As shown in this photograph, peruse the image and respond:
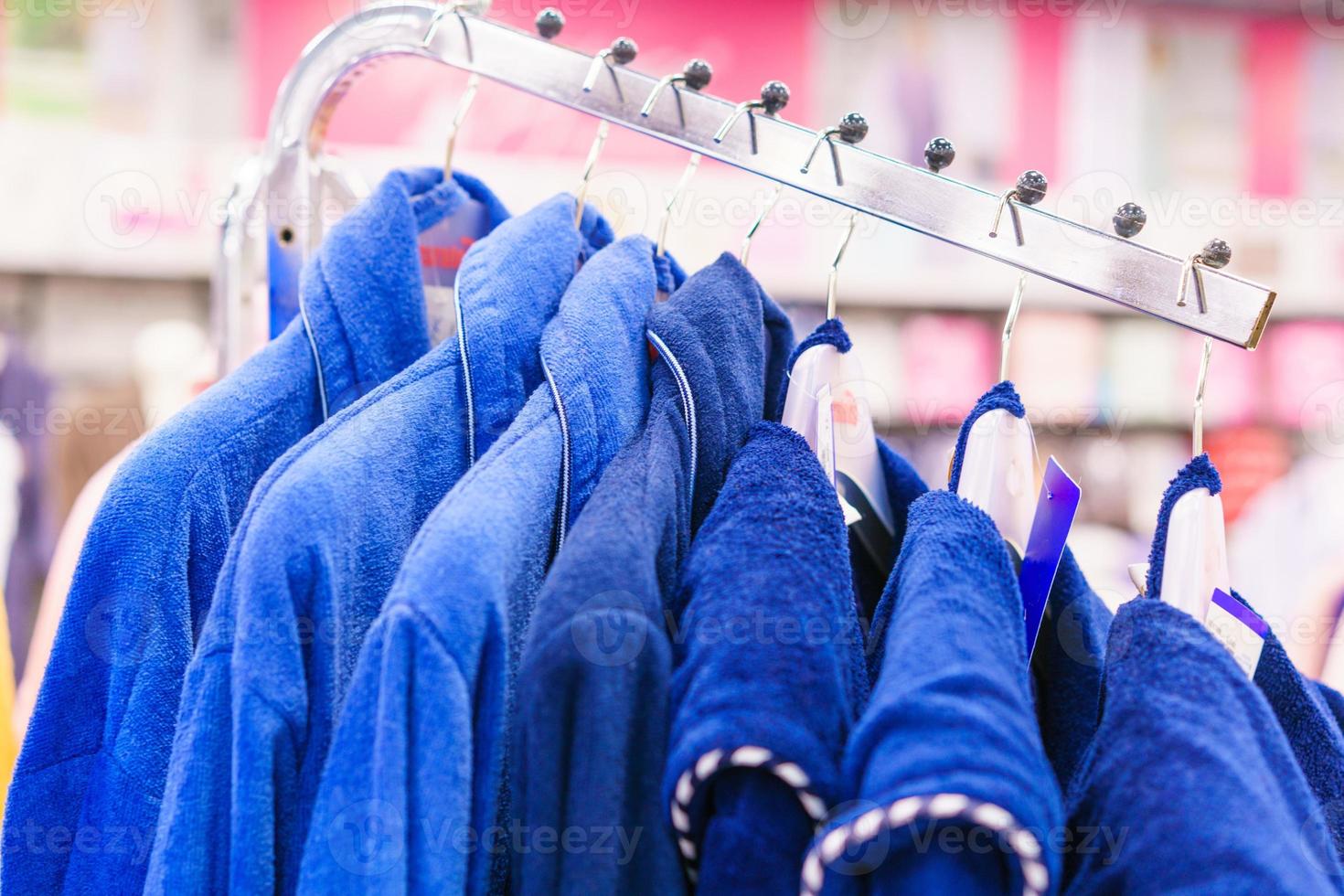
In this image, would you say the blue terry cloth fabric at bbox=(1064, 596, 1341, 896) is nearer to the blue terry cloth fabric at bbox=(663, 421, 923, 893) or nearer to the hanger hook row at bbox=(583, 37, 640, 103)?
the blue terry cloth fabric at bbox=(663, 421, 923, 893)

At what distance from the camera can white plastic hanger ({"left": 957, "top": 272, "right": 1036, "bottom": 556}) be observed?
0.69 metres

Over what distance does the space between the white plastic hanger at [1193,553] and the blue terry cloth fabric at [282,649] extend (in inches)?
18.3

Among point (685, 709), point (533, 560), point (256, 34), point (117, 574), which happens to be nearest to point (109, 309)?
point (256, 34)

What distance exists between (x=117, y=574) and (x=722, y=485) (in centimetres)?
37

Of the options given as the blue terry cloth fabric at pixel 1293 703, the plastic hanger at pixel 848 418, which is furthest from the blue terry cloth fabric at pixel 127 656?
the blue terry cloth fabric at pixel 1293 703

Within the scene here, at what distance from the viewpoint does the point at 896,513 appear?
0.84m

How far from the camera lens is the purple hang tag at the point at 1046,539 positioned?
26.1 inches

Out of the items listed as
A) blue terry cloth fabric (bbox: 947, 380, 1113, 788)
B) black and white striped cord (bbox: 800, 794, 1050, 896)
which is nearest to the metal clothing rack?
blue terry cloth fabric (bbox: 947, 380, 1113, 788)

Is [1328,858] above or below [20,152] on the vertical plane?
below

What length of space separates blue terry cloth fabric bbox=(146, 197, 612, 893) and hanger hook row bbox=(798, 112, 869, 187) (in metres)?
0.33

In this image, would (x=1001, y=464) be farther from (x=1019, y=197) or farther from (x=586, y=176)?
(x=586, y=176)

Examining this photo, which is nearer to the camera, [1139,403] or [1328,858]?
[1328,858]

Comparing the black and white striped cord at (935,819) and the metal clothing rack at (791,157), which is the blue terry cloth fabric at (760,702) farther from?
the metal clothing rack at (791,157)

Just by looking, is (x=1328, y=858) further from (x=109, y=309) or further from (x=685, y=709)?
(x=109, y=309)
